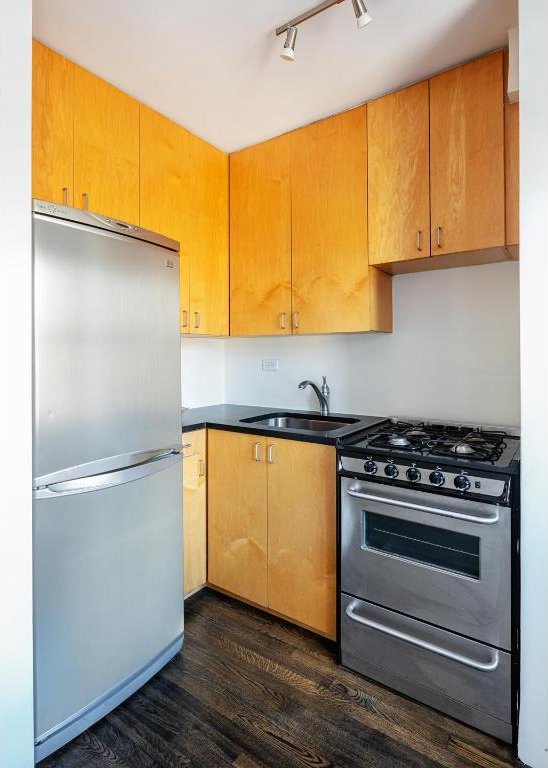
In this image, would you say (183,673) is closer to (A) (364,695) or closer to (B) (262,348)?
(A) (364,695)

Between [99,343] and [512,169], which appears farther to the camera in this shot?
[512,169]

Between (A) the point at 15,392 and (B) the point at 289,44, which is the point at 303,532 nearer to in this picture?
(A) the point at 15,392

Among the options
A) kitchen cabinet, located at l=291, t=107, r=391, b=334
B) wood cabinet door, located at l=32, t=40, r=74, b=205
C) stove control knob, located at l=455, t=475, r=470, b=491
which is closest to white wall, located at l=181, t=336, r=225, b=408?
kitchen cabinet, located at l=291, t=107, r=391, b=334

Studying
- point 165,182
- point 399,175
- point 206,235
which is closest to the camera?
point 399,175

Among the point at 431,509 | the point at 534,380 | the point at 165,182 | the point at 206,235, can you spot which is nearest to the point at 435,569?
the point at 431,509

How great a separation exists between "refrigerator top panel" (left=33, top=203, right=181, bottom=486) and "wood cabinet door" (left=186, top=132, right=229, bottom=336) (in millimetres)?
608

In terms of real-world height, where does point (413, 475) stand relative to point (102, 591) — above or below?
above

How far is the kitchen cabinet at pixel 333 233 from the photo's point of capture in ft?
7.00

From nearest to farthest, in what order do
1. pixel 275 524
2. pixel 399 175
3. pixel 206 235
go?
pixel 399 175 → pixel 275 524 → pixel 206 235

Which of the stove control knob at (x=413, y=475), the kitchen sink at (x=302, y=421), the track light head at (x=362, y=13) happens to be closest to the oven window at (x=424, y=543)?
the stove control knob at (x=413, y=475)

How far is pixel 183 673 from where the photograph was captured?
5.92 feet

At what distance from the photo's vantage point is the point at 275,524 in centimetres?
212

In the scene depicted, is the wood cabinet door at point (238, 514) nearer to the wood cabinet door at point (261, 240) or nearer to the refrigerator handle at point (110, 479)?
the refrigerator handle at point (110, 479)

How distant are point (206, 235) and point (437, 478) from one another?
5.95ft
